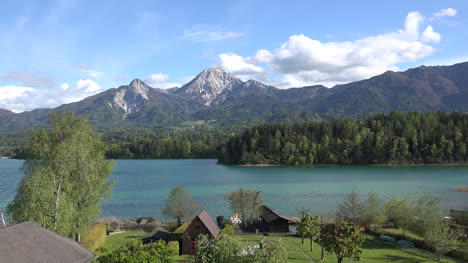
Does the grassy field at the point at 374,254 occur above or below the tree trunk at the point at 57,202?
below

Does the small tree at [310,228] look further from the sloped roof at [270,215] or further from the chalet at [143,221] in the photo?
the chalet at [143,221]

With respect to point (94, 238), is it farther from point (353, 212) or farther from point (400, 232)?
point (400, 232)

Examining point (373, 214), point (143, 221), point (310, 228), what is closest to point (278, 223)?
point (310, 228)

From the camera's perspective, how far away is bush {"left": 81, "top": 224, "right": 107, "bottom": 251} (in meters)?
33.7

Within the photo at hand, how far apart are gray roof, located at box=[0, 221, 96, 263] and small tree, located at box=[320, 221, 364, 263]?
59.4 ft

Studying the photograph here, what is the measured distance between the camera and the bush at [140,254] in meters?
21.0

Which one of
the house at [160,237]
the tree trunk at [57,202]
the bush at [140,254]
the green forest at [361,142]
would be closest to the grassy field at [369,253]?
the house at [160,237]

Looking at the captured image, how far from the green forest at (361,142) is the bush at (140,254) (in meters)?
127

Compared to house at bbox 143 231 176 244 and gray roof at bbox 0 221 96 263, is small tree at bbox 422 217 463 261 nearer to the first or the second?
house at bbox 143 231 176 244

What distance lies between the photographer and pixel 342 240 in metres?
28.0

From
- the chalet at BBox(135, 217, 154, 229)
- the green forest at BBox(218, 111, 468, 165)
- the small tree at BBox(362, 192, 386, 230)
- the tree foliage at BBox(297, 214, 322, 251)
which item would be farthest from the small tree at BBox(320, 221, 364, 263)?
the green forest at BBox(218, 111, 468, 165)

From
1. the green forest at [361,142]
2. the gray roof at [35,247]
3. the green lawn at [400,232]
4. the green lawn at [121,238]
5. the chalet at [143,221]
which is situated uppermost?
the green forest at [361,142]

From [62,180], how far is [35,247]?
1494 centimetres

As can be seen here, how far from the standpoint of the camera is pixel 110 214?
199ft
